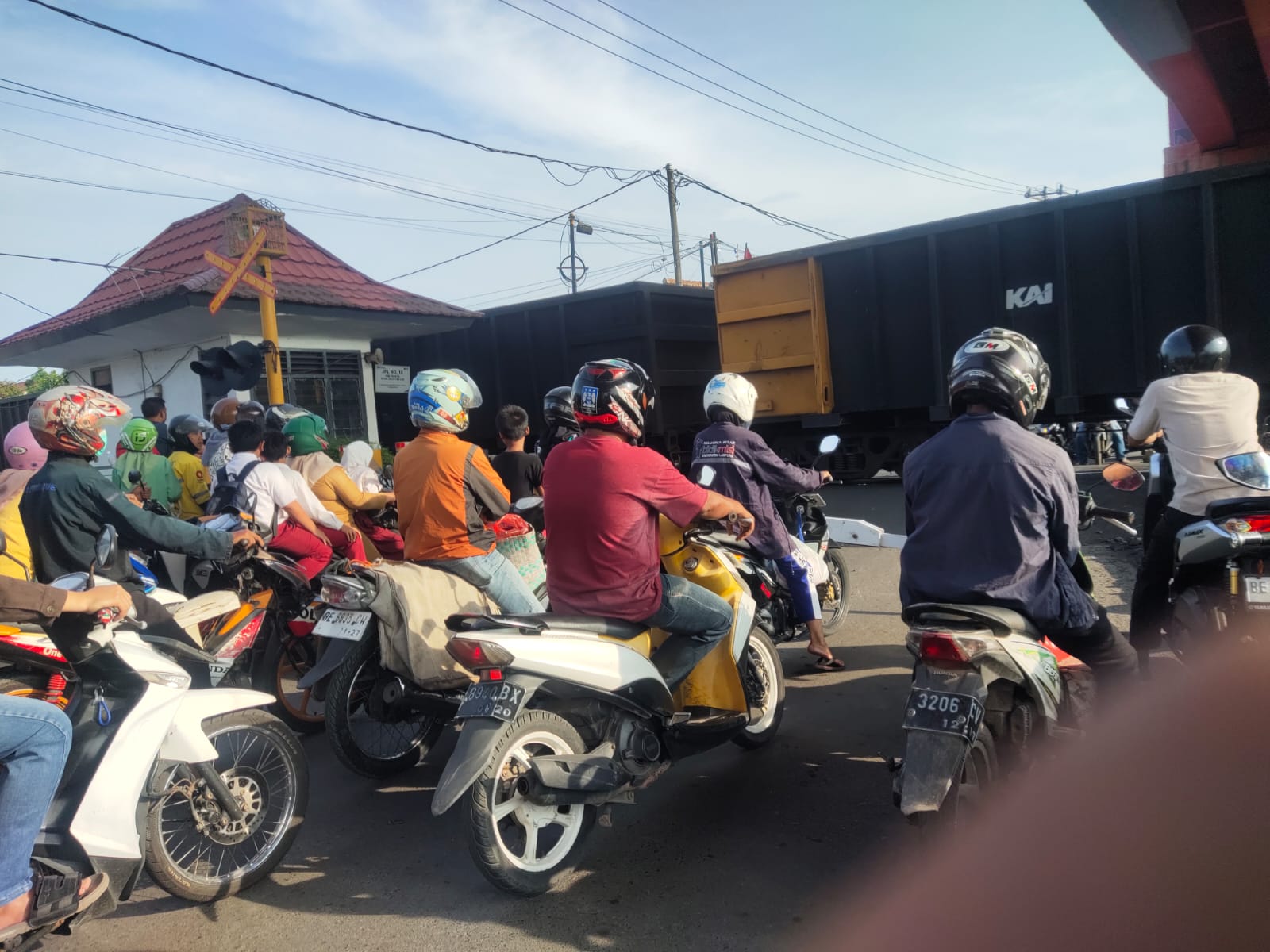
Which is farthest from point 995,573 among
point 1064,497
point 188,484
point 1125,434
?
point 188,484

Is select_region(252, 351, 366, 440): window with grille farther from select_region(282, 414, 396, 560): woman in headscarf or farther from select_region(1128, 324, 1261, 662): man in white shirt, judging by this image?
select_region(1128, 324, 1261, 662): man in white shirt

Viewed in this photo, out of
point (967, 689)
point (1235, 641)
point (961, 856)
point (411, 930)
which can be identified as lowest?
point (411, 930)

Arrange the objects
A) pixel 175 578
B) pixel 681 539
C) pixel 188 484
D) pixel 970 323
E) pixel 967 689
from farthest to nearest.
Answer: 1. pixel 970 323
2. pixel 188 484
3. pixel 175 578
4. pixel 681 539
5. pixel 967 689

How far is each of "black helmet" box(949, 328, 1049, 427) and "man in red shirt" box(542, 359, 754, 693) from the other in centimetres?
96

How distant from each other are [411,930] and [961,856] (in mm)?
1746

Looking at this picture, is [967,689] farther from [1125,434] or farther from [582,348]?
[582,348]

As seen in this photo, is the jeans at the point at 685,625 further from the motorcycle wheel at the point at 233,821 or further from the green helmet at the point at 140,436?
the green helmet at the point at 140,436

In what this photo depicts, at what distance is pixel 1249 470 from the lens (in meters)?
3.90

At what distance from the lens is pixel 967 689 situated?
2701 mm

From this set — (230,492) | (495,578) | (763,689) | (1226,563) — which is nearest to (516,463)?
(230,492)

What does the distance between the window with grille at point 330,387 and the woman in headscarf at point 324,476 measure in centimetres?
828

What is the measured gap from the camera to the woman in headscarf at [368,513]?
620 cm

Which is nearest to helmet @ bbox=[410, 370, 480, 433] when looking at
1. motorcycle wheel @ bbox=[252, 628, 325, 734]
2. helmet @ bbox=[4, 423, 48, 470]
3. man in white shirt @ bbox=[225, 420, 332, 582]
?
man in white shirt @ bbox=[225, 420, 332, 582]

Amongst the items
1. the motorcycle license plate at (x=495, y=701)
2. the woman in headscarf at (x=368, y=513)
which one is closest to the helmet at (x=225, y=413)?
the woman in headscarf at (x=368, y=513)
